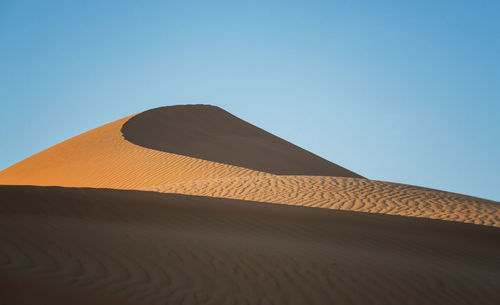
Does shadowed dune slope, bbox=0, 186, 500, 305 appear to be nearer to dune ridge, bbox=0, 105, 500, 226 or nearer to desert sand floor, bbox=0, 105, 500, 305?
desert sand floor, bbox=0, 105, 500, 305

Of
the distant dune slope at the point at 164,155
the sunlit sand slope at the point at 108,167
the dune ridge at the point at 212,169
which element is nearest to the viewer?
the dune ridge at the point at 212,169

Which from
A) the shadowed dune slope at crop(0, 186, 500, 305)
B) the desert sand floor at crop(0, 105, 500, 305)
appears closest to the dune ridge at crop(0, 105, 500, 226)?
the desert sand floor at crop(0, 105, 500, 305)

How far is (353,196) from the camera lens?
13117mm

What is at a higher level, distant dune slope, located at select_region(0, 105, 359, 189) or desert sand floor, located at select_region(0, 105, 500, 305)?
distant dune slope, located at select_region(0, 105, 359, 189)

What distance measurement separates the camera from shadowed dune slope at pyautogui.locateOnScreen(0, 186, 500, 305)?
4344mm

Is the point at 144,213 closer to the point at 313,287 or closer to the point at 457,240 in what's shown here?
the point at 313,287

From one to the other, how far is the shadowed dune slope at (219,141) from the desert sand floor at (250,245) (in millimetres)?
10996

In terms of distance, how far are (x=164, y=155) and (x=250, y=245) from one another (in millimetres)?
18285

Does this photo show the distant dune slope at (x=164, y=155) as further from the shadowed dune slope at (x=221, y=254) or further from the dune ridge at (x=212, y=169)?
the shadowed dune slope at (x=221, y=254)

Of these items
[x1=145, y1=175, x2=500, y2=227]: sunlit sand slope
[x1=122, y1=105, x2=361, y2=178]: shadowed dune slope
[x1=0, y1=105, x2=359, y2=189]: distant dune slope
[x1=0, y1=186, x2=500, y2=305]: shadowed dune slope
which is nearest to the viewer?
[x1=0, y1=186, x2=500, y2=305]: shadowed dune slope

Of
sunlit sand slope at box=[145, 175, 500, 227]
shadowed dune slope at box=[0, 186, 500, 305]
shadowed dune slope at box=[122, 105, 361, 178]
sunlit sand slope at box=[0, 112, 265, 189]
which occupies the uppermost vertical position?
shadowed dune slope at box=[122, 105, 361, 178]

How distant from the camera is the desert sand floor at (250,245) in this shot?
4.44 metres

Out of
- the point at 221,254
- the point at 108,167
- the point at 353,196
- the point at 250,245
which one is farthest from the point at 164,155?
the point at 221,254

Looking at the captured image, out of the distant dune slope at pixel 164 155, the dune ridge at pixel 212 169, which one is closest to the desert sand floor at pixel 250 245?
the dune ridge at pixel 212 169
